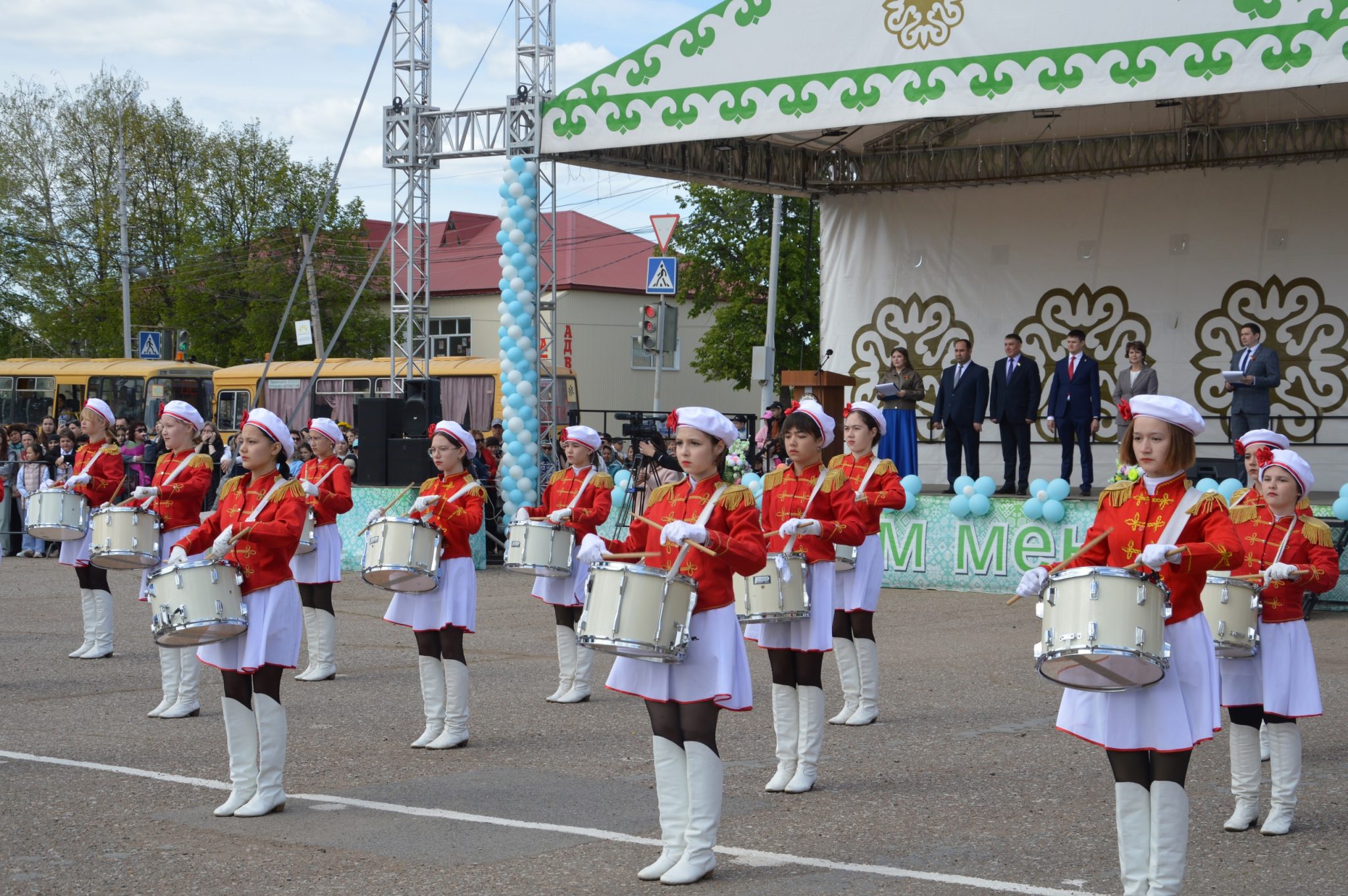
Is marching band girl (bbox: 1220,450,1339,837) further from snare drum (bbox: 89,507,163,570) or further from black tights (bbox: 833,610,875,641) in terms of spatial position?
snare drum (bbox: 89,507,163,570)

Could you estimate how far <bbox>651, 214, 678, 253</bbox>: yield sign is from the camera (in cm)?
2062

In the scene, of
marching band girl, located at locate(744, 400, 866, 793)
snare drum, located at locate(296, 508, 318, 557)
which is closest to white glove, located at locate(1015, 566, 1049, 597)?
marching band girl, located at locate(744, 400, 866, 793)

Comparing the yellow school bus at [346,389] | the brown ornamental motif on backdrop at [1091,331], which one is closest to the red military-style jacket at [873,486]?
the brown ornamental motif on backdrop at [1091,331]

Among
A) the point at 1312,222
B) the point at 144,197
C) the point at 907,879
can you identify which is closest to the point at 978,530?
the point at 1312,222

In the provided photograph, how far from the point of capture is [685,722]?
5559 mm

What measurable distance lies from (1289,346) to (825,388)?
19.0ft

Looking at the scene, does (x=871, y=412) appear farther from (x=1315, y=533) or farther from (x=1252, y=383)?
(x=1252, y=383)

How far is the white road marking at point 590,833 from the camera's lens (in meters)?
5.33

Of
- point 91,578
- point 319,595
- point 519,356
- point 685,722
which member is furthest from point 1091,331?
point 685,722

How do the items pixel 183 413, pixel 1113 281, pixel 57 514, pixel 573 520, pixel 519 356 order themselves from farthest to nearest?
pixel 1113 281 < pixel 519 356 < pixel 57 514 < pixel 573 520 < pixel 183 413

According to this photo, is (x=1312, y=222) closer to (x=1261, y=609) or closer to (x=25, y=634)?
(x=1261, y=609)

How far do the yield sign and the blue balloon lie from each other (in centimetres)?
770

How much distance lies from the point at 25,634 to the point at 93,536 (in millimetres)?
3564

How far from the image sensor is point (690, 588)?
18.0 feet
